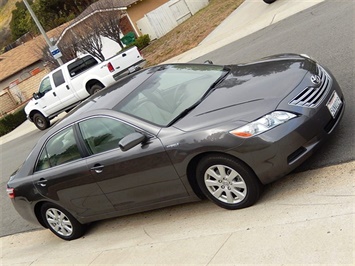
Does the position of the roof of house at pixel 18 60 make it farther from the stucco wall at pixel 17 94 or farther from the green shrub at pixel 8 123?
the green shrub at pixel 8 123

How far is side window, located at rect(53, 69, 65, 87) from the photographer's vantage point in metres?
17.2

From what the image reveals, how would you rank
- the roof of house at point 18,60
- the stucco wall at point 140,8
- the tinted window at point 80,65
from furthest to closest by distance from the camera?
the roof of house at point 18,60, the stucco wall at point 140,8, the tinted window at point 80,65

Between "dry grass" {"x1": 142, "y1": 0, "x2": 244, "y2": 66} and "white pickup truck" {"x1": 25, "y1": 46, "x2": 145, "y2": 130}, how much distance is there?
14.4 ft

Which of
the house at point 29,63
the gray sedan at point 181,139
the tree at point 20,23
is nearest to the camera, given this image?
the gray sedan at point 181,139

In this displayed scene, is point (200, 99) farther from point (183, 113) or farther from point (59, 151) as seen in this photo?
point (59, 151)

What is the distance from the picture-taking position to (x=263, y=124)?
14.6 ft

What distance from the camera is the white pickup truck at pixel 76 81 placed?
16.0 m

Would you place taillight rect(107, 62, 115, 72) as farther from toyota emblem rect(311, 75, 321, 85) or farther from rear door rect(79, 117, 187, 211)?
toyota emblem rect(311, 75, 321, 85)

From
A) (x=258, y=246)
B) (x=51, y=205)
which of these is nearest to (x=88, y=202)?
(x=51, y=205)

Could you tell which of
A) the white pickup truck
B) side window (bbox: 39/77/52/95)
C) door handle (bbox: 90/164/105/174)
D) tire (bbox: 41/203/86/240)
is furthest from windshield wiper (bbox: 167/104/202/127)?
side window (bbox: 39/77/52/95)

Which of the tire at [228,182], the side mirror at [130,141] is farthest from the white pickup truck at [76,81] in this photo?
the tire at [228,182]

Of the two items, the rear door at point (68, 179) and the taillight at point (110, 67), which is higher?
the taillight at point (110, 67)

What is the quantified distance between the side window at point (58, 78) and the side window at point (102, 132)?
39.7 ft

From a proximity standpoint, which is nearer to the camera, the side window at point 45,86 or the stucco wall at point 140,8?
the side window at point 45,86
